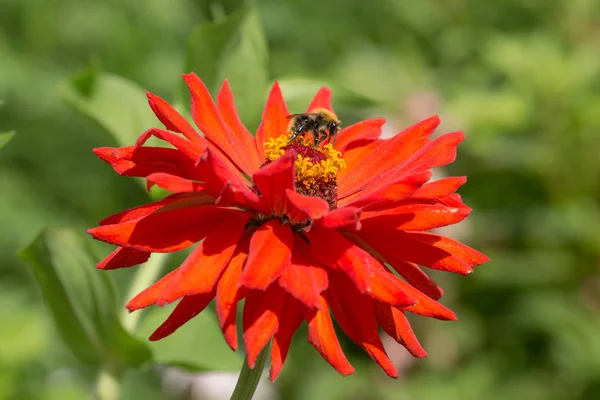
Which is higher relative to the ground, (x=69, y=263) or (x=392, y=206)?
(x=392, y=206)

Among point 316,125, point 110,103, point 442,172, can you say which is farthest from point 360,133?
point 442,172

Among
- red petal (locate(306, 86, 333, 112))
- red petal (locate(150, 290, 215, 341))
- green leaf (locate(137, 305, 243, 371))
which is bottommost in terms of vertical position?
green leaf (locate(137, 305, 243, 371))

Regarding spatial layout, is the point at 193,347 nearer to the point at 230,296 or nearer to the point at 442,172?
the point at 230,296

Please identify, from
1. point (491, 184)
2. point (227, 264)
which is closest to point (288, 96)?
point (227, 264)

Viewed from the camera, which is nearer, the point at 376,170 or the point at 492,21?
the point at 376,170

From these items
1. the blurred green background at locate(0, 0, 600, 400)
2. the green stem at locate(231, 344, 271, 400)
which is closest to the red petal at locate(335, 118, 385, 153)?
the green stem at locate(231, 344, 271, 400)

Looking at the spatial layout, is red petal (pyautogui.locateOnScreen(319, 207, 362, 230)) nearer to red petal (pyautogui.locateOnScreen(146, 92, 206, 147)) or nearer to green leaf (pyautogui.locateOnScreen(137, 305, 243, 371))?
red petal (pyautogui.locateOnScreen(146, 92, 206, 147))

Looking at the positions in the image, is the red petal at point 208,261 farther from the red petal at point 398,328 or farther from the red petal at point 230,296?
the red petal at point 398,328

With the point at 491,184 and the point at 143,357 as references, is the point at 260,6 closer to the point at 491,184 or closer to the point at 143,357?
the point at 491,184
